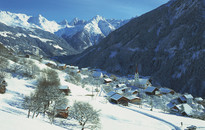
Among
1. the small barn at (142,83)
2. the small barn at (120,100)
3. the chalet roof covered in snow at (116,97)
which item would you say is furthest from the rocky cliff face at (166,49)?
the chalet roof covered in snow at (116,97)

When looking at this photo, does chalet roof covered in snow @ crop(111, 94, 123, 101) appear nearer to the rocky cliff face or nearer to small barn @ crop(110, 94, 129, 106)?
small barn @ crop(110, 94, 129, 106)

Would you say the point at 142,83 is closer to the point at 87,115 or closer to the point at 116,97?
the point at 116,97

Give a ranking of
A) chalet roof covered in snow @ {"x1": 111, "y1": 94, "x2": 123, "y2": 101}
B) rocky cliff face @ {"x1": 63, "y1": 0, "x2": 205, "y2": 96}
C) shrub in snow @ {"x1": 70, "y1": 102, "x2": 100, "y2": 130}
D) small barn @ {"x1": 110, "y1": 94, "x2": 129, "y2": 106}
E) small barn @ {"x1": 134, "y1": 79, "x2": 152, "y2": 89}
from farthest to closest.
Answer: rocky cliff face @ {"x1": 63, "y1": 0, "x2": 205, "y2": 96} → small barn @ {"x1": 134, "y1": 79, "x2": 152, "y2": 89} → chalet roof covered in snow @ {"x1": 111, "y1": 94, "x2": 123, "y2": 101} → small barn @ {"x1": 110, "y1": 94, "x2": 129, "y2": 106} → shrub in snow @ {"x1": 70, "y1": 102, "x2": 100, "y2": 130}

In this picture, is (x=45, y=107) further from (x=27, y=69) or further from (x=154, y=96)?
(x=154, y=96)

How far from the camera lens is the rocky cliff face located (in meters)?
103

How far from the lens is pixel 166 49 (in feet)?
433

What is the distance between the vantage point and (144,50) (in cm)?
14975

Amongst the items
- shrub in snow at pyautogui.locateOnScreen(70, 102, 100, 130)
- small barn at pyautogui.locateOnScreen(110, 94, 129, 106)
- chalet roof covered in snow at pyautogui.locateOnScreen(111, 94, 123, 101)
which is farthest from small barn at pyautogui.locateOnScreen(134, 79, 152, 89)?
shrub in snow at pyautogui.locateOnScreen(70, 102, 100, 130)

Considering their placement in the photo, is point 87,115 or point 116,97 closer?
point 87,115

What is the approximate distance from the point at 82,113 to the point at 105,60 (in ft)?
459

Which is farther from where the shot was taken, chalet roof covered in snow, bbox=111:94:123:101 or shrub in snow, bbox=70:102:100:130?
chalet roof covered in snow, bbox=111:94:123:101

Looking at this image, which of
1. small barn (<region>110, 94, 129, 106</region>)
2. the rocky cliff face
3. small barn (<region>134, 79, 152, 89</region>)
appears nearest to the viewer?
small barn (<region>110, 94, 129, 106</region>)

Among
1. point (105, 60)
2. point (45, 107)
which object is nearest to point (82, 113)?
point (45, 107)

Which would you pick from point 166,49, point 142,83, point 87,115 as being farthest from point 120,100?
point 166,49
